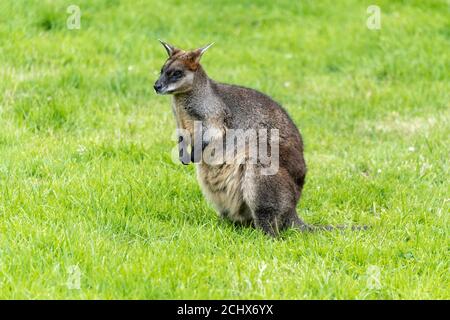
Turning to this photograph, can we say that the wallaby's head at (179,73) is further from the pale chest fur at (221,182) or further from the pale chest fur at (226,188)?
the pale chest fur at (226,188)

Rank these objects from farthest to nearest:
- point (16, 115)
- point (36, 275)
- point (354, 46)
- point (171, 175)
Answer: point (354, 46)
point (16, 115)
point (171, 175)
point (36, 275)

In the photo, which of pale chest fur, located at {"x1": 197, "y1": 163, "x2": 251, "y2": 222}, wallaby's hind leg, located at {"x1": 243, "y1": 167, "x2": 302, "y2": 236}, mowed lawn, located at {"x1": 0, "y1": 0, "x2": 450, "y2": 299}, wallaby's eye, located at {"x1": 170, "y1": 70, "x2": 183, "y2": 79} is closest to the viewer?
mowed lawn, located at {"x1": 0, "y1": 0, "x2": 450, "y2": 299}

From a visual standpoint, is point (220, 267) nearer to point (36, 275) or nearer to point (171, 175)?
point (36, 275)

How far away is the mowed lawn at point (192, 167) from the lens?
5324 mm

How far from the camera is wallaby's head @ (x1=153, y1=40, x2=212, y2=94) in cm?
643

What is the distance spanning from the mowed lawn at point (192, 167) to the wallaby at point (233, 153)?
0.19 meters

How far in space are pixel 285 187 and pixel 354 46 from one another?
243 inches

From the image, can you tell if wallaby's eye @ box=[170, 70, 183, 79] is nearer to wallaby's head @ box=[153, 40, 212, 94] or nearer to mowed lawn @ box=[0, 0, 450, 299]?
wallaby's head @ box=[153, 40, 212, 94]

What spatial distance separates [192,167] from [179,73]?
148cm

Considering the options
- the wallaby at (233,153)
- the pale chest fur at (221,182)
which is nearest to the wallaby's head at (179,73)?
the wallaby at (233,153)

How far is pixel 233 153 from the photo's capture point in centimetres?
638

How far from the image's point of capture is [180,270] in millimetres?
5281

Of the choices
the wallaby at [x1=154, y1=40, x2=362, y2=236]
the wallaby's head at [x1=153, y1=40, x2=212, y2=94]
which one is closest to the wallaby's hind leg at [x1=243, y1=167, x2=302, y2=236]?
the wallaby at [x1=154, y1=40, x2=362, y2=236]

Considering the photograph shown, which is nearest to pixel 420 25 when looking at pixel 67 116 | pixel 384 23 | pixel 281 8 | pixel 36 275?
pixel 384 23
